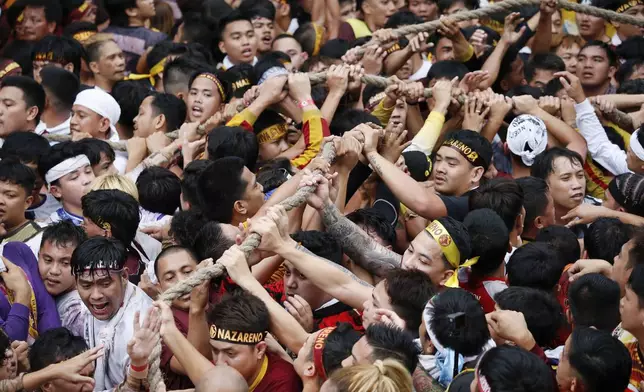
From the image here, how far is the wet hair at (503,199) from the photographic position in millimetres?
6348

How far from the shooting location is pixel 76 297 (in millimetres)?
6133

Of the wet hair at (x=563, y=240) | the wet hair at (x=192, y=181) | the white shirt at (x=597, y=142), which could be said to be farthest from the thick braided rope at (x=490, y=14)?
the wet hair at (x=563, y=240)

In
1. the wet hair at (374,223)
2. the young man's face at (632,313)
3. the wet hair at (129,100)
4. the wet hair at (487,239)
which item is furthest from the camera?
the wet hair at (129,100)

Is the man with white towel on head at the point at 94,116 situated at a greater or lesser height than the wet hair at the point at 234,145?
lesser

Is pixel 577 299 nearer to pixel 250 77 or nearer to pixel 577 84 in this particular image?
pixel 577 84

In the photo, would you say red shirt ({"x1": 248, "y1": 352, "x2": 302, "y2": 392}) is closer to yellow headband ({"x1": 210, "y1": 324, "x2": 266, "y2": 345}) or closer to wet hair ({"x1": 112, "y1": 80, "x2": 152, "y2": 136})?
yellow headband ({"x1": 210, "y1": 324, "x2": 266, "y2": 345})

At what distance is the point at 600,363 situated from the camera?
15.2 ft

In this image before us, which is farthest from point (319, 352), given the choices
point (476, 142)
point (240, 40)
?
point (240, 40)

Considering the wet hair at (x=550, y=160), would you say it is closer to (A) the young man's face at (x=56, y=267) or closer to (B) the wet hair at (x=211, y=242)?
(B) the wet hair at (x=211, y=242)

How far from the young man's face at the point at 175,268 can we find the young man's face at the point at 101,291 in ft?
0.98

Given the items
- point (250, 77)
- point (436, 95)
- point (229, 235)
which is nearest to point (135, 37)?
point (250, 77)

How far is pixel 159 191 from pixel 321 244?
1.45 m

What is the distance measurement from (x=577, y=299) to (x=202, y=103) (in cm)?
360

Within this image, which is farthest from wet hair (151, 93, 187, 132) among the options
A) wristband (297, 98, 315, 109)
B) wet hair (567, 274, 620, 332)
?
wet hair (567, 274, 620, 332)
